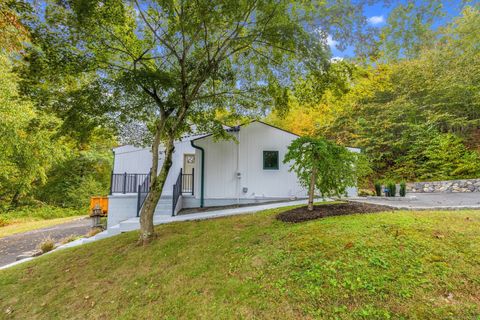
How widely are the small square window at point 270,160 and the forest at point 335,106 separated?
70.1 inches

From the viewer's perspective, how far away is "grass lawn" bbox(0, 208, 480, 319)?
7.88 ft

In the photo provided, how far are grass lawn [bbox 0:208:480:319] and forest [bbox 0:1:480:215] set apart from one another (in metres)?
3.65

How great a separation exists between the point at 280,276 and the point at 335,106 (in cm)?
708

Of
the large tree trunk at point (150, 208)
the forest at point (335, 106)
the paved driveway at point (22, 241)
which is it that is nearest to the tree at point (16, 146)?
Result: the forest at point (335, 106)

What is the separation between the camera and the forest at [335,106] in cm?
510

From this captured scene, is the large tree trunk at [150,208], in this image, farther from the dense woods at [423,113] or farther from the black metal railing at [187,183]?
the dense woods at [423,113]

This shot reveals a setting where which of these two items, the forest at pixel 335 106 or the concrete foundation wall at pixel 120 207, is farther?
the concrete foundation wall at pixel 120 207

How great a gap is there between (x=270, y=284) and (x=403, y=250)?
1.81 meters

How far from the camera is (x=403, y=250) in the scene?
10.0ft

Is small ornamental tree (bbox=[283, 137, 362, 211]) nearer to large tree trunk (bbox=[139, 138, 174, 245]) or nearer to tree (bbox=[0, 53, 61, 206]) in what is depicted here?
large tree trunk (bbox=[139, 138, 174, 245])

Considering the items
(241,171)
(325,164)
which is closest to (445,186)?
(241,171)

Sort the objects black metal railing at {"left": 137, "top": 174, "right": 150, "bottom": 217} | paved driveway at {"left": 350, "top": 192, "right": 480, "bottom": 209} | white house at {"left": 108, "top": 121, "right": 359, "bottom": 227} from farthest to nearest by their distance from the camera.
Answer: white house at {"left": 108, "top": 121, "right": 359, "bottom": 227} < black metal railing at {"left": 137, "top": 174, "right": 150, "bottom": 217} < paved driveway at {"left": 350, "top": 192, "right": 480, "bottom": 209}

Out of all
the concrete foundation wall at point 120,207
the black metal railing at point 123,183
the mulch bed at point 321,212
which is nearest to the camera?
the mulch bed at point 321,212

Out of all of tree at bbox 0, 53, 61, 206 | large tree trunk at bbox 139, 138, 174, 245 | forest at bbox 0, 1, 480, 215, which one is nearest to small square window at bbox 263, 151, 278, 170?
forest at bbox 0, 1, 480, 215
